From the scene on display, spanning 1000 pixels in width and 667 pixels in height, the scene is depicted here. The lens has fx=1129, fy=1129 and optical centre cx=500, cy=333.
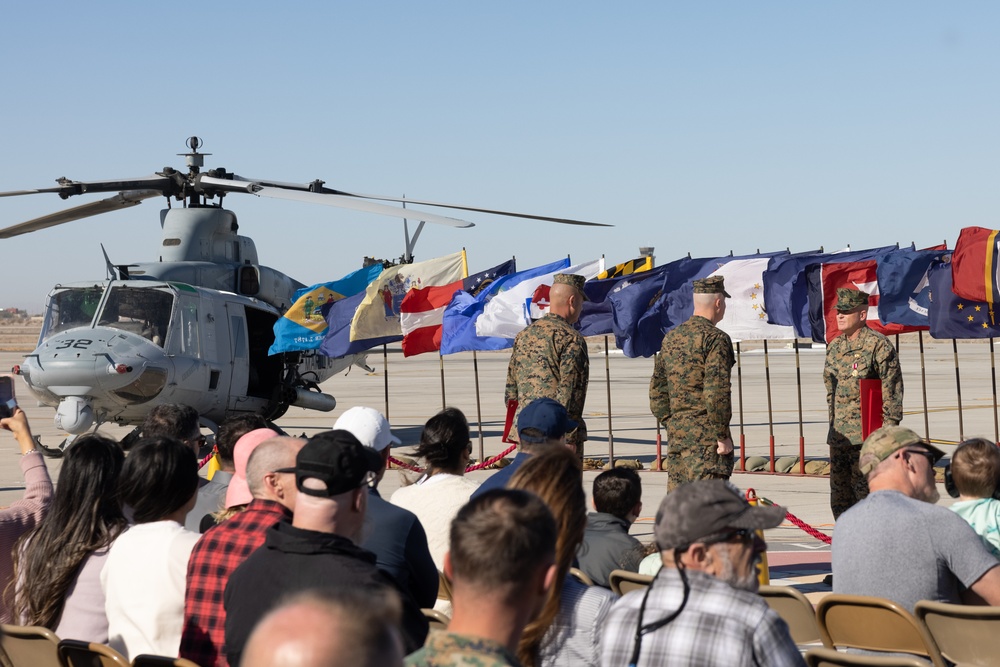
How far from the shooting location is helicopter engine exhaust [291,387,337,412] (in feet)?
60.1

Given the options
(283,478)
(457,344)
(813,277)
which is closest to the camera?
(283,478)

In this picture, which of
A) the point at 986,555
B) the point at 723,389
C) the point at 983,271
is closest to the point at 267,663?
the point at 986,555

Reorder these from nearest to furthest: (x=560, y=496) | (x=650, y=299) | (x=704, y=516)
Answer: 1. (x=704, y=516)
2. (x=560, y=496)
3. (x=650, y=299)

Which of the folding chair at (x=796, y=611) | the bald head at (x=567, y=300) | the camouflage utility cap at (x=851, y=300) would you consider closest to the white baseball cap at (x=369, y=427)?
the folding chair at (x=796, y=611)

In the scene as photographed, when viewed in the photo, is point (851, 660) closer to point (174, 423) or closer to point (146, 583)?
point (146, 583)

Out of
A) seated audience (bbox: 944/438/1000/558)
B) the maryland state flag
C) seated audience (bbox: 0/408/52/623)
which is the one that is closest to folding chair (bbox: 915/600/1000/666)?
seated audience (bbox: 944/438/1000/558)

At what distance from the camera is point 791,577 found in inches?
336

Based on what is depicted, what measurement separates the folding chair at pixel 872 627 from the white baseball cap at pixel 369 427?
201cm

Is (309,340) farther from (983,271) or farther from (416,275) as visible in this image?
(983,271)

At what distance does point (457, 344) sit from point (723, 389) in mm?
6715

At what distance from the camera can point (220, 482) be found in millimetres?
6320

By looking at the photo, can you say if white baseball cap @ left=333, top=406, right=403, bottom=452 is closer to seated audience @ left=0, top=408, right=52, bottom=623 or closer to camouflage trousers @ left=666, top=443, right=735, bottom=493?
seated audience @ left=0, top=408, right=52, bottom=623

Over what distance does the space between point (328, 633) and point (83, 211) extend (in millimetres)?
15806

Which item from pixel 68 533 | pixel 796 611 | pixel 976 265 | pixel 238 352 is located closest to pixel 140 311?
pixel 238 352
